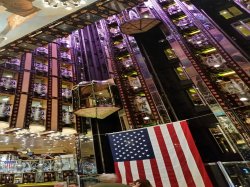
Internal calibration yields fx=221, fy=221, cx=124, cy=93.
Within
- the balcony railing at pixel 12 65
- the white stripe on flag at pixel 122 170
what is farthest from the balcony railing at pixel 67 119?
the white stripe on flag at pixel 122 170

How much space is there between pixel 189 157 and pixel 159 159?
102 centimetres

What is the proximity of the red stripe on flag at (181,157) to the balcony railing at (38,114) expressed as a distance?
Result: 888 centimetres

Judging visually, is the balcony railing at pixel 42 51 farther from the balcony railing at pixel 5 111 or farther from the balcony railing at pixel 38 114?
the balcony railing at pixel 5 111

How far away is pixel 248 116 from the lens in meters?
10.8

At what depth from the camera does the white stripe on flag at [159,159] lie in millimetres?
7353

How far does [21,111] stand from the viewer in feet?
43.1

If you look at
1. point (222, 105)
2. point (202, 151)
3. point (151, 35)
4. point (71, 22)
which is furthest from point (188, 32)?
point (71, 22)

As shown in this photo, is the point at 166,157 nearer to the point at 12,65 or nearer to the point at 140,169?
the point at 140,169

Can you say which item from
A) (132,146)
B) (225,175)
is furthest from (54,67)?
(225,175)

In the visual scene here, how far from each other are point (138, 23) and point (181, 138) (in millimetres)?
10448

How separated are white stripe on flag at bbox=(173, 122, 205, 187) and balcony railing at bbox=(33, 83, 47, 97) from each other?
10365mm

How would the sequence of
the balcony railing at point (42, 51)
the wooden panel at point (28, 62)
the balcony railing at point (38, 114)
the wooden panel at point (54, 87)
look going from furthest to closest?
1. the balcony railing at point (42, 51)
2. the wooden panel at point (28, 62)
3. the wooden panel at point (54, 87)
4. the balcony railing at point (38, 114)

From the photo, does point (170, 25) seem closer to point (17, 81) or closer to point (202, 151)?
point (202, 151)

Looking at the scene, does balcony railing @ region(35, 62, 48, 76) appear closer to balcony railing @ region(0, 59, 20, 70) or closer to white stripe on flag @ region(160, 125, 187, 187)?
balcony railing @ region(0, 59, 20, 70)
